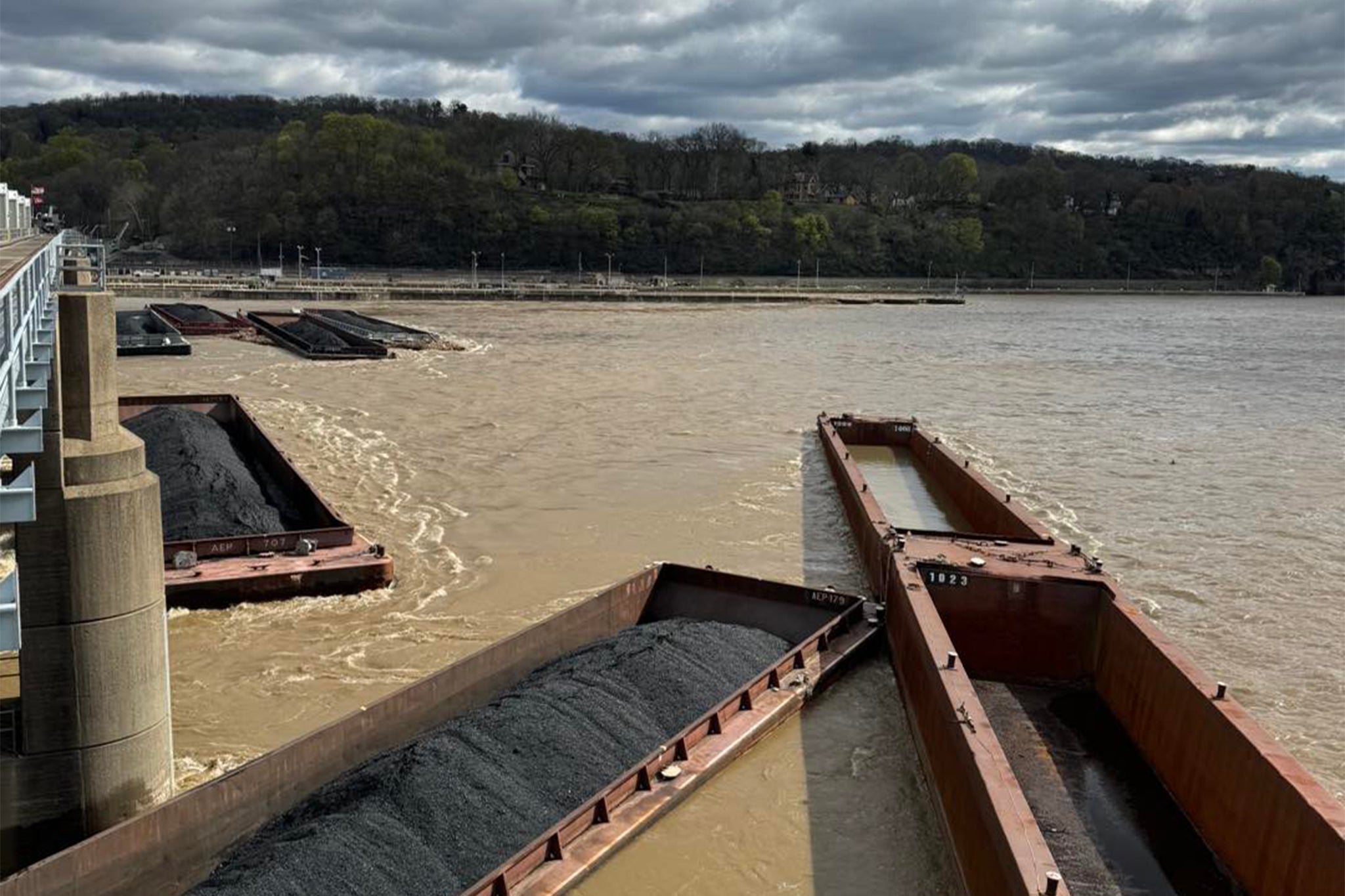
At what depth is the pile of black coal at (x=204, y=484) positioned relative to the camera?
14891 millimetres

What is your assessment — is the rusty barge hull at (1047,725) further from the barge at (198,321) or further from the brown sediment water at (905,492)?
the barge at (198,321)

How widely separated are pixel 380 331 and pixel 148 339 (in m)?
11.7

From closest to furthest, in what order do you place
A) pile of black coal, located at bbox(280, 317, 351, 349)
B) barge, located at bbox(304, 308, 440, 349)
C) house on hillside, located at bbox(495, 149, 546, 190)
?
1. pile of black coal, located at bbox(280, 317, 351, 349)
2. barge, located at bbox(304, 308, 440, 349)
3. house on hillside, located at bbox(495, 149, 546, 190)

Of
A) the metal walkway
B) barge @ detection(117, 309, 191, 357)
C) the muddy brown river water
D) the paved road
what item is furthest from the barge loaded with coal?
barge @ detection(117, 309, 191, 357)

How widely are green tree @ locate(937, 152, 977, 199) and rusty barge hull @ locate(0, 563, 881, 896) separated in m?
188

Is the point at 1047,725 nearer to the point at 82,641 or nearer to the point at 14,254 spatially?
the point at 82,641

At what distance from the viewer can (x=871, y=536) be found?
15.0 metres

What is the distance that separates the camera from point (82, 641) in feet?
26.5

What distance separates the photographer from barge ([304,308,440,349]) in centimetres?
4916

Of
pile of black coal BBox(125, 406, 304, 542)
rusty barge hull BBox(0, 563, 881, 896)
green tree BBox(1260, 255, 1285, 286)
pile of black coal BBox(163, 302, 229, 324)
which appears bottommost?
rusty barge hull BBox(0, 563, 881, 896)

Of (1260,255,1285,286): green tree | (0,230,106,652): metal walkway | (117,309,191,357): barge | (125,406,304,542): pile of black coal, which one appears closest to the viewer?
(0,230,106,652): metal walkway

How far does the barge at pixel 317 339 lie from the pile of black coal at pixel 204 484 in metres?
22.8

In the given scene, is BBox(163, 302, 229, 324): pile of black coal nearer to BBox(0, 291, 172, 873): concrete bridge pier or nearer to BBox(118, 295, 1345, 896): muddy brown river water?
BBox(118, 295, 1345, 896): muddy brown river water

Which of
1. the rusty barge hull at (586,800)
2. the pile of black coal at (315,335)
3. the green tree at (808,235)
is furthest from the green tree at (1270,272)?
the rusty barge hull at (586,800)
